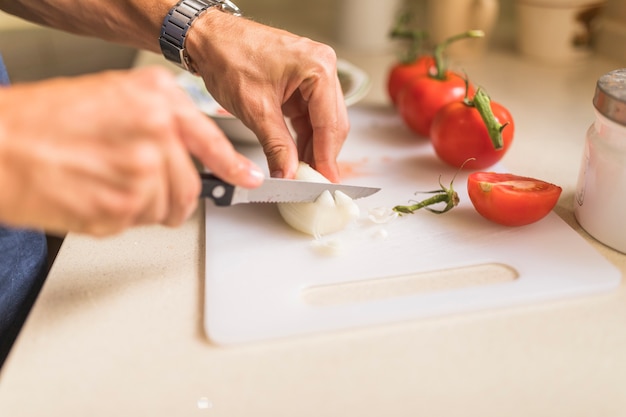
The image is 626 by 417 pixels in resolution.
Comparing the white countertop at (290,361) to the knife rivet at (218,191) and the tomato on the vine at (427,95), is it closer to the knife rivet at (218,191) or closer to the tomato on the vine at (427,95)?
the knife rivet at (218,191)

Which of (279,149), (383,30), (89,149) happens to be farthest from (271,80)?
(383,30)

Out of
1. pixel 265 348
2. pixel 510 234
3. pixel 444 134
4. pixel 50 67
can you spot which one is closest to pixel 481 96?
pixel 444 134

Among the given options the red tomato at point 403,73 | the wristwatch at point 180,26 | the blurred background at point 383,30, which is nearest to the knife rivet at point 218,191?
the wristwatch at point 180,26

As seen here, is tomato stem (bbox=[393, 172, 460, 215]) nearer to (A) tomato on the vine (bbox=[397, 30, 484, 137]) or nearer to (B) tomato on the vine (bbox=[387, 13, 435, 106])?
(A) tomato on the vine (bbox=[397, 30, 484, 137])

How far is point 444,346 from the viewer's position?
618mm

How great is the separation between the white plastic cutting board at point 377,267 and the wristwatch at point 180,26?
25 centimetres

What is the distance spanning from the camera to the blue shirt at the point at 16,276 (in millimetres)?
807

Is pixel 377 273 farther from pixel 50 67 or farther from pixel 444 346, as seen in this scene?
pixel 50 67

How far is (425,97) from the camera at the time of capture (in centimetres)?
106

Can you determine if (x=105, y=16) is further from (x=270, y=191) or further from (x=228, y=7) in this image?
(x=270, y=191)

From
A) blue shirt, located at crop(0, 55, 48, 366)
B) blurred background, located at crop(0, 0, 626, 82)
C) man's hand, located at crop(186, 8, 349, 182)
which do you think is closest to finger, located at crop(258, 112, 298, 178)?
man's hand, located at crop(186, 8, 349, 182)

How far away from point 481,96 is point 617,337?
42 centimetres

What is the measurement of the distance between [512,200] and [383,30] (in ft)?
3.15

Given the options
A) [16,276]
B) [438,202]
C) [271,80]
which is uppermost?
[271,80]
